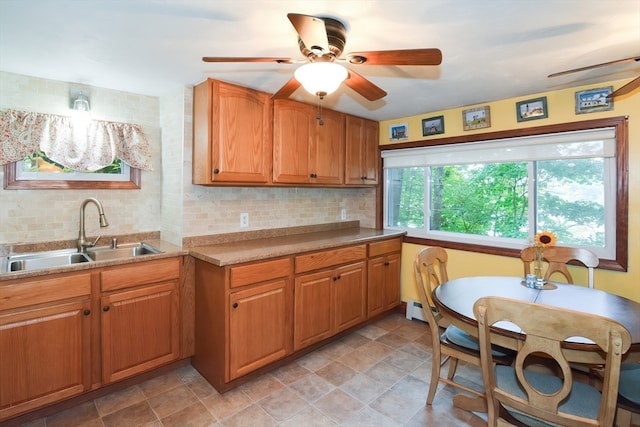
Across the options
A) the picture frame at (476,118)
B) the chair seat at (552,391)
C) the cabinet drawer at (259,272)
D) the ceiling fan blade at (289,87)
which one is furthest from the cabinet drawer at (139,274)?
the picture frame at (476,118)

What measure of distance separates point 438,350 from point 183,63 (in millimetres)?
2427

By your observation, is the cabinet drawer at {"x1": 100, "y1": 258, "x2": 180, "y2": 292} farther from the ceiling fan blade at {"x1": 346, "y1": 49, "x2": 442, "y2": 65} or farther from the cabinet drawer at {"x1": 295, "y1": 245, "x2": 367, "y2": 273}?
the ceiling fan blade at {"x1": 346, "y1": 49, "x2": 442, "y2": 65}

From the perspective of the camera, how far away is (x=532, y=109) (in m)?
2.72

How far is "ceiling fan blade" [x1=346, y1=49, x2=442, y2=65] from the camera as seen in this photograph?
4.53ft

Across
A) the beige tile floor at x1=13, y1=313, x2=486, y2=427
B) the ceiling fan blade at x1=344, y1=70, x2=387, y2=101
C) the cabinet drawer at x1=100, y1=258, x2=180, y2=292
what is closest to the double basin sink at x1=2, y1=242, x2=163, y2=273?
the cabinet drawer at x1=100, y1=258, x2=180, y2=292

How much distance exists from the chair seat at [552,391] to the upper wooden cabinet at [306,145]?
204 cm

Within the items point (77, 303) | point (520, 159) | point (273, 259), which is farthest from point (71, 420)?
point (520, 159)

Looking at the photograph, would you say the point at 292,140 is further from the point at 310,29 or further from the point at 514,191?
the point at 514,191

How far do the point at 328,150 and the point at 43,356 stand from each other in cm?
258

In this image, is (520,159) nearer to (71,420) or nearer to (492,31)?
(492,31)

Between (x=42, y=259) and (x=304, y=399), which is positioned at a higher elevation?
(x=42, y=259)

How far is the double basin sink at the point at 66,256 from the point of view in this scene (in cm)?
214

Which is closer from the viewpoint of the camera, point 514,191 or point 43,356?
point 43,356

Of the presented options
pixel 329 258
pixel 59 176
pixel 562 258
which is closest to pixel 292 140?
pixel 329 258
